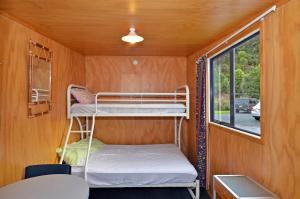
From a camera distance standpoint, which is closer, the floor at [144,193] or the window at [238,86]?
the window at [238,86]

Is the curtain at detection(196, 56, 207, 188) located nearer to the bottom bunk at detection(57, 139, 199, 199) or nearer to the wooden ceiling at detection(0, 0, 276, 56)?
the bottom bunk at detection(57, 139, 199, 199)

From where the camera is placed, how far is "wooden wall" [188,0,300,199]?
162cm

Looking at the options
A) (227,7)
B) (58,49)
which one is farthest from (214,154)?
(58,49)

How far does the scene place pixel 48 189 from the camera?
166 cm

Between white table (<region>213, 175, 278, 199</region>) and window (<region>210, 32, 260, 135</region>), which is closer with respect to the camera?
white table (<region>213, 175, 278, 199</region>)

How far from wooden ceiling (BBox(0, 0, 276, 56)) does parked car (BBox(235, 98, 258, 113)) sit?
0.82 m

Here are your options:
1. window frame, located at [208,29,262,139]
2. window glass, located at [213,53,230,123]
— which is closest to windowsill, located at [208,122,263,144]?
window frame, located at [208,29,262,139]

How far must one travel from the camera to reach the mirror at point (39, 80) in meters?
2.52

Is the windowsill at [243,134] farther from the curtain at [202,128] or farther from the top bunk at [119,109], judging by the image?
the top bunk at [119,109]

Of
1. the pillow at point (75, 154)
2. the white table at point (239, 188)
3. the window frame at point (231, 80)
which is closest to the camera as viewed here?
the white table at point (239, 188)

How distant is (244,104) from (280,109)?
0.80 metres

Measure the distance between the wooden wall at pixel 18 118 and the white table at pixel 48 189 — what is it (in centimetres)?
48

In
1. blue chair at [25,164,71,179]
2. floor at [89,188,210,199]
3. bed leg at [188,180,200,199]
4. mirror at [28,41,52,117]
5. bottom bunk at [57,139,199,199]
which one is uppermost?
mirror at [28,41,52,117]

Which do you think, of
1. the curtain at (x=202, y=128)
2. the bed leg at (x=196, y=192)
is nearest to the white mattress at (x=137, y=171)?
the bed leg at (x=196, y=192)
